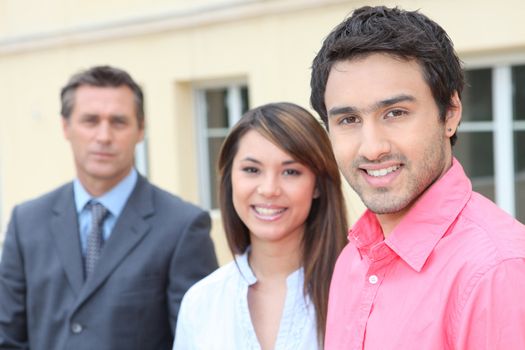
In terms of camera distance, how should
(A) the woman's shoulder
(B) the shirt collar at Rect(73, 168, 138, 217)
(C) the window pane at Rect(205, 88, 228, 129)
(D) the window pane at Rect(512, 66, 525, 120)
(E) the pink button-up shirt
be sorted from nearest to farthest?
(E) the pink button-up shirt < (A) the woman's shoulder < (B) the shirt collar at Rect(73, 168, 138, 217) < (D) the window pane at Rect(512, 66, 525, 120) < (C) the window pane at Rect(205, 88, 228, 129)

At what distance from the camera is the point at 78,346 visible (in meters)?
2.57

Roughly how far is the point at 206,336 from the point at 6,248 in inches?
42.7

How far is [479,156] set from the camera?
5.64 m

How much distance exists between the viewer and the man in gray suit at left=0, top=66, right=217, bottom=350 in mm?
2568

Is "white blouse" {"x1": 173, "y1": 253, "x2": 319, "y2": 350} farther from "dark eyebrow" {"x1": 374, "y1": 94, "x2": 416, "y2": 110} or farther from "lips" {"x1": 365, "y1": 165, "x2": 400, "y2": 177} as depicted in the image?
"dark eyebrow" {"x1": 374, "y1": 94, "x2": 416, "y2": 110}

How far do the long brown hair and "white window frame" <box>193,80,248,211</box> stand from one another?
13.3 ft

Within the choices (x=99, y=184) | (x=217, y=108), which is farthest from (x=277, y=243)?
A: (x=217, y=108)

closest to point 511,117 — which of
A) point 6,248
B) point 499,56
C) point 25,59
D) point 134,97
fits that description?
point 499,56

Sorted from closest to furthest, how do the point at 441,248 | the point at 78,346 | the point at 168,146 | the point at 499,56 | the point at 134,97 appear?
the point at 441,248 < the point at 78,346 < the point at 134,97 < the point at 499,56 < the point at 168,146

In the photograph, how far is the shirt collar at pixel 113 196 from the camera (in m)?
2.80

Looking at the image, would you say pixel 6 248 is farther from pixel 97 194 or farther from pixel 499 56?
pixel 499 56

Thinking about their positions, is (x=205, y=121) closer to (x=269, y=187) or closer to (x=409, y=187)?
(x=269, y=187)

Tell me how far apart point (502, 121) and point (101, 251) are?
336 cm

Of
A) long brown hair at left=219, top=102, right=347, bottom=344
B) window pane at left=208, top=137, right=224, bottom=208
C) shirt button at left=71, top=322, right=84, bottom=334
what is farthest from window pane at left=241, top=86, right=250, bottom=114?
shirt button at left=71, top=322, right=84, bottom=334
